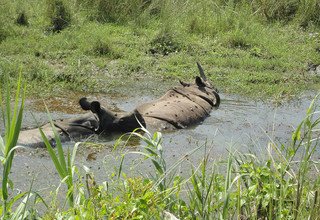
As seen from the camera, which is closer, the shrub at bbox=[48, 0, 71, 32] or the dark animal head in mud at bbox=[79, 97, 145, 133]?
the dark animal head in mud at bbox=[79, 97, 145, 133]

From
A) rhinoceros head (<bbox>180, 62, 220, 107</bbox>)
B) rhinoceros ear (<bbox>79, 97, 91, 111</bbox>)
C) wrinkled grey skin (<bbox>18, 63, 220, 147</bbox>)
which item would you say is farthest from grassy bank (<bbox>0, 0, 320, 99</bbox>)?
rhinoceros ear (<bbox>79, 97, 91, 111</bbox>)

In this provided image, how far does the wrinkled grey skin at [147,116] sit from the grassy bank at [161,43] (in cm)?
109

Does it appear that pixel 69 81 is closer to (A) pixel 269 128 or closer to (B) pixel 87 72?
(B) pixel 87 72

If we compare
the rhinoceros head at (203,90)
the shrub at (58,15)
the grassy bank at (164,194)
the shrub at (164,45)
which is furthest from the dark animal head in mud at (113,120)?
the shrub at (58,15)

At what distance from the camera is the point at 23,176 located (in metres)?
5.68

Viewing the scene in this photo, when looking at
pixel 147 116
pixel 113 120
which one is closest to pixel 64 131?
pixel 113 120

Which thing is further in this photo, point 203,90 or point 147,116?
point 203,90

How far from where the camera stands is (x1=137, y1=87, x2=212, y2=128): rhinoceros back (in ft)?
24.3

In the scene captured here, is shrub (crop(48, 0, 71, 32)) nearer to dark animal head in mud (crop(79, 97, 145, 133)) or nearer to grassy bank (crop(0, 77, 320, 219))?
dark animal head in mud (crop(79, 97, 145, 133))

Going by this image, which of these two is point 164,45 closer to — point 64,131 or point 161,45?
point 161,45

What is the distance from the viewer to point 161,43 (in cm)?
1102

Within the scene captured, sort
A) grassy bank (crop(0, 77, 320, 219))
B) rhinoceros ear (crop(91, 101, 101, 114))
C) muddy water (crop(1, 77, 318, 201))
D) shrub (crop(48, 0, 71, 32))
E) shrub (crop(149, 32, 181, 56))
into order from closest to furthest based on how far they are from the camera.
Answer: grassy bank (crop(0, 77, 320, 219)) < muddy water (crop(1, 77, 318, 201)) < rhinoceros ear (crop(91, 101, 101, 114)) < shrub (crop(149, 32, 181, 56)) < shrub (crop(48, 0, 71, 32))

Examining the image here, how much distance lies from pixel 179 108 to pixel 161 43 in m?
3.56

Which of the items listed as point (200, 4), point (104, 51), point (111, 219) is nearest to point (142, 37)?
point (104, 51)
